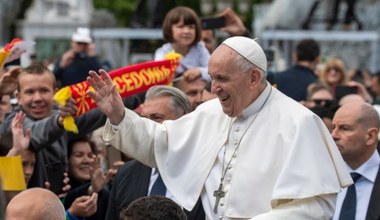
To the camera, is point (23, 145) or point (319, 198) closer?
point (319, 198)

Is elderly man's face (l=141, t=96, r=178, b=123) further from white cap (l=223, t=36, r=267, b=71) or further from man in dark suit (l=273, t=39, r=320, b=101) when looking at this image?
man in dark suit (l=273, t=39, r=320, b=101)

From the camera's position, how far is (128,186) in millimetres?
7492

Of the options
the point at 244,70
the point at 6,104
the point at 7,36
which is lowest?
the point at 7,36

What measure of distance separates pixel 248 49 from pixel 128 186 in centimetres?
148

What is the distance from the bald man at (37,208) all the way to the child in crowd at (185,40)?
4.51 metres

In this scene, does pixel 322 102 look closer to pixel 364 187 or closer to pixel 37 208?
pixel 364 187

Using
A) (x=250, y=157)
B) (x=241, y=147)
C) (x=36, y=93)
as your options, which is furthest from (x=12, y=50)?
(x=250, y=157)

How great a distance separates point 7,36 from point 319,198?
20.3 m

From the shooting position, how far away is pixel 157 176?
24.5ft

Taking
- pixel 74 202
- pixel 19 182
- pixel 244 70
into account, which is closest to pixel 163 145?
pixel 244 70

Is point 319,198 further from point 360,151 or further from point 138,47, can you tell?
point 138,47

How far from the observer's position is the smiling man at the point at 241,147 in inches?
248

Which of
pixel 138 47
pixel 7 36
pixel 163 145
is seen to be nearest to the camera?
pixel 163 145

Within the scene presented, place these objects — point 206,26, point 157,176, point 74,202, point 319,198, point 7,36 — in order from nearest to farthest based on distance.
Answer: point 319,198, point 157,176, point 74,202, point 206,26, point 7,36
